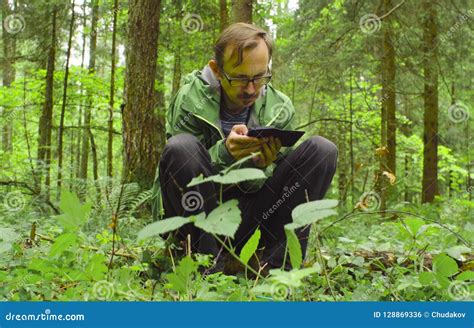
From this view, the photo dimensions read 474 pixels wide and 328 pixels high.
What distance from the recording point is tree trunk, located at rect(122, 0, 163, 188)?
16.7ft

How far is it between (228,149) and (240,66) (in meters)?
0.40

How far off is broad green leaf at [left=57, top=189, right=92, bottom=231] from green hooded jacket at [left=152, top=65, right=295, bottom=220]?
38.9 inches

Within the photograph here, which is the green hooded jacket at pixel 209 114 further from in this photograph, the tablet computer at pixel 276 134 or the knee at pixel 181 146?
the tablet computer at pixel 276 134

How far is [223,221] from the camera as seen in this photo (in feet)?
3.93

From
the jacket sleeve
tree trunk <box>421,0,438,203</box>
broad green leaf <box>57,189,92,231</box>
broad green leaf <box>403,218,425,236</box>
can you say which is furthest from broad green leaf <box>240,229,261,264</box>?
tree trunk <box>421,0,438,203</box>

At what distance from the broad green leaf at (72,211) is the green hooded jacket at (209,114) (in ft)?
3.25

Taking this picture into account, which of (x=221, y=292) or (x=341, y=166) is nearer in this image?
(x=221, y=292)

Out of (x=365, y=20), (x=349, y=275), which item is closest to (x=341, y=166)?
(x=365, y=20)

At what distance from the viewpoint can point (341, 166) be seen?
1252cm

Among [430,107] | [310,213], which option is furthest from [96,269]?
[430,107]

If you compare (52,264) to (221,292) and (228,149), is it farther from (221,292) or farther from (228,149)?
(228,149)

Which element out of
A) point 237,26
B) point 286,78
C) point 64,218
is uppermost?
point 286,78

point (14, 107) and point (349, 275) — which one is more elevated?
point (14, 107)

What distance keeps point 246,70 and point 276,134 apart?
1.23 feet
